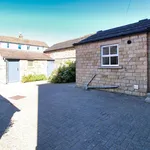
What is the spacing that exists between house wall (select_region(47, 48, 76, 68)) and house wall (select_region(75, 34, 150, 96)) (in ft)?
27.5

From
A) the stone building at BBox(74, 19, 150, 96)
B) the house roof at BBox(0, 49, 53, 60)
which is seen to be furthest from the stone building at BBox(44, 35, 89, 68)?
the stone building at BBox(74, 19, 150, 96)

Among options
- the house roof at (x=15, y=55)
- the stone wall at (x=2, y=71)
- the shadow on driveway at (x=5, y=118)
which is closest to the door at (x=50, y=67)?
the house roof at (x=15, y=55)

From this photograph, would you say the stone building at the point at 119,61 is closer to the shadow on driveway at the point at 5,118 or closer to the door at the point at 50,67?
the shadow on driveway at the point at 5,118

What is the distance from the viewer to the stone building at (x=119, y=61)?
22.5 ft

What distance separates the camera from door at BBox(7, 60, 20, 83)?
50.0 ft

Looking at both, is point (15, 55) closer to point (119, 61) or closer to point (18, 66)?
point (18, 66)

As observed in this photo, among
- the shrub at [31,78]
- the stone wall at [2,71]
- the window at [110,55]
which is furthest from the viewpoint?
the shrub at [31,78]

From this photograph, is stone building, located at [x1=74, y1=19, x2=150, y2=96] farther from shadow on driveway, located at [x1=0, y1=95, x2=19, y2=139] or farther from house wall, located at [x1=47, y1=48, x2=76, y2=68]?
house wall, located at [x1=47, y1=48, x2=76, y2=68]

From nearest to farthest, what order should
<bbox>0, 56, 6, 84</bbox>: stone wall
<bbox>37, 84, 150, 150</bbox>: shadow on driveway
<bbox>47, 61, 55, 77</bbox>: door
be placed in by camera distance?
1. <bbox>37, 84, 150, 150</bbox>: shadow on driveway
2. <bbox>0, 56, 6, 84</bbox>: stone wall
3. <bbox>47, 61, 55, 77</bbox>: door

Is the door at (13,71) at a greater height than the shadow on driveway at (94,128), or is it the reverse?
the door at (13,71)

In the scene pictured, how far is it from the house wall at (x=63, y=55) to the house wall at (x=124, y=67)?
837 cm

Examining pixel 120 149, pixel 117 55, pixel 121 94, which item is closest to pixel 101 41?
pixel 117 55

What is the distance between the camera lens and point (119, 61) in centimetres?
783

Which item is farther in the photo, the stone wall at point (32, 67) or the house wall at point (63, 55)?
the house wall at point (63, 55)
